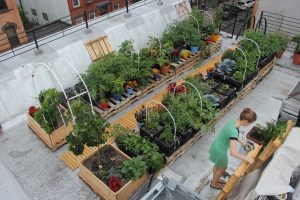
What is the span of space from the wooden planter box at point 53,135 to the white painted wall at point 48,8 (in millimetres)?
16324

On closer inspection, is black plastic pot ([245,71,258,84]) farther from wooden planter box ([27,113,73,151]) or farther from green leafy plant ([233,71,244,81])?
wooden planter box ([27,113,73,151])

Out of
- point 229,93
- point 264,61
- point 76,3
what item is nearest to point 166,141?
point 229,93

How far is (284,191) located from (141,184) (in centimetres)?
330

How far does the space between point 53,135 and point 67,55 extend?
3.06 m

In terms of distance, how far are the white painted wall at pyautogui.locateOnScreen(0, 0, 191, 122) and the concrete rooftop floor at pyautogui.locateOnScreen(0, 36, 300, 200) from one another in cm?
59

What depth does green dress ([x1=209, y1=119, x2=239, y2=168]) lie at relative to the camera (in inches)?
190

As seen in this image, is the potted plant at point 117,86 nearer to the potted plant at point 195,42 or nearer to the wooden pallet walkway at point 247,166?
the potted plant at point 195,42

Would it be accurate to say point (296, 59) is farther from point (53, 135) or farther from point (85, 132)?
point (53, 135)

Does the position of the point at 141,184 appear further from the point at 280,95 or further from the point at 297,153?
the point at 280,95

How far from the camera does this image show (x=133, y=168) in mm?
5664

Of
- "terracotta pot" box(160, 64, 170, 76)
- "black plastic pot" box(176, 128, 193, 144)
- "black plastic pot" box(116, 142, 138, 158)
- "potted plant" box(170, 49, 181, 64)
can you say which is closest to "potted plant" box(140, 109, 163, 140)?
"black plastic pot" box(176, 128, 193, 144)

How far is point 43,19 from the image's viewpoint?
79.7 feet

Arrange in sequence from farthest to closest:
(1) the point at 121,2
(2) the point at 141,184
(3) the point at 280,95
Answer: (1) the point at 121,2 → (3) the point at 280,95 → (2) the point at 141,184

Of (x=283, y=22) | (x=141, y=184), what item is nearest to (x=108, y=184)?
Result: (x=141, y=184)
